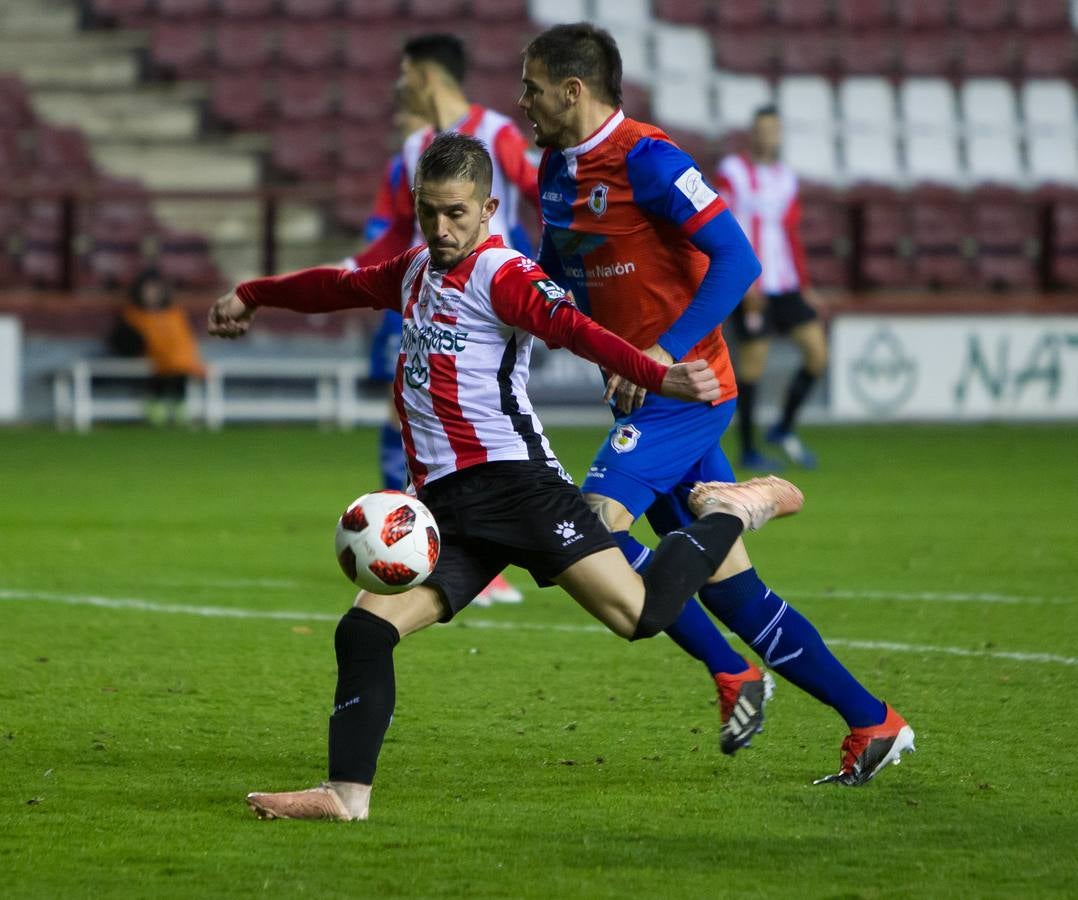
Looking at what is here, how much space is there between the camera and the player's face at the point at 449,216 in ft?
13.3

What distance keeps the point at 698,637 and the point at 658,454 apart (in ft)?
1.59

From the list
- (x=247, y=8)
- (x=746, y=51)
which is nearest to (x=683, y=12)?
(x=746, y=51)

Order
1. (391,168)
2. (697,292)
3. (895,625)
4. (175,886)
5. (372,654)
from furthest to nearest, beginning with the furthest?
(391,168), (895,625), (697,292), (372,654), (175,886)

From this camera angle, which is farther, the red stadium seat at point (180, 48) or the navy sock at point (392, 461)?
the red stadium seat at point (180, 48)

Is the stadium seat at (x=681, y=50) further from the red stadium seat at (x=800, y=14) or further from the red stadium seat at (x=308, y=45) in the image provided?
the red stadium seat at (x=308, y=45)

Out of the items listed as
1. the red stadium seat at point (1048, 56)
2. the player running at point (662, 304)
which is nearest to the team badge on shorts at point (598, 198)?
the player running at point (662, 304)

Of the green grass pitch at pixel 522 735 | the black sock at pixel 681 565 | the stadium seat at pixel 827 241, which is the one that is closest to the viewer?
the green grass pitch at pixel 522 735

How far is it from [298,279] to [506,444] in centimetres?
76

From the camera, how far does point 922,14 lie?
67.6 feet

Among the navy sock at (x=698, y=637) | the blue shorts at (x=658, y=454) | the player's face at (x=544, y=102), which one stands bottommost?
the navy sock at (x=698, y=637)

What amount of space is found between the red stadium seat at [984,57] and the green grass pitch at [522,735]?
11997 mm

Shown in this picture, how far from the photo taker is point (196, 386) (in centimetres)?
1636

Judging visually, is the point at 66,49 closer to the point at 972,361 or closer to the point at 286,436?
the point at 286,436

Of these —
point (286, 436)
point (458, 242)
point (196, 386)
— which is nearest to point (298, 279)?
point (458, 242)
